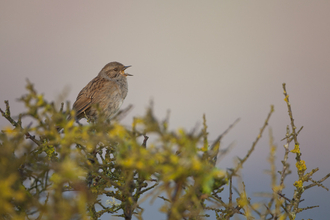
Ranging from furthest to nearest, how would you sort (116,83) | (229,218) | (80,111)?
(116,83) → (80,111) → (229,218)

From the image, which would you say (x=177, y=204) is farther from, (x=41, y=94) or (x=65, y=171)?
Answer: (x=41, y=94)

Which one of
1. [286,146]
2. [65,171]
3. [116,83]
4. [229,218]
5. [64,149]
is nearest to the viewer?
[65,171]

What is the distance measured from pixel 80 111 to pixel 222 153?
4473 mm

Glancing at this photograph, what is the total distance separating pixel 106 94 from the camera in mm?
5559

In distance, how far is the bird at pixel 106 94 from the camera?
5270mm

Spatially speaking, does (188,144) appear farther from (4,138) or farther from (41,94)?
(4,138)

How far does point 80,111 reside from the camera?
5.20 metres

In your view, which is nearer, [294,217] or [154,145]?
[154,145]

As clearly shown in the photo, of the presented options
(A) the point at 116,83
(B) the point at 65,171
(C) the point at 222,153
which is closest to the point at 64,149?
(B) the point at 65,171

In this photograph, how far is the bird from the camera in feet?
17.3

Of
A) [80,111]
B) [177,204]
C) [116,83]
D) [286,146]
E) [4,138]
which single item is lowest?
[177,204]

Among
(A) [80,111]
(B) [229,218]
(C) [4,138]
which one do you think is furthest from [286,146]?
(A) [80,111]

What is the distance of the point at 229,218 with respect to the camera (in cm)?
146

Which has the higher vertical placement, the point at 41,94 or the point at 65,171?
the point at 41,94
